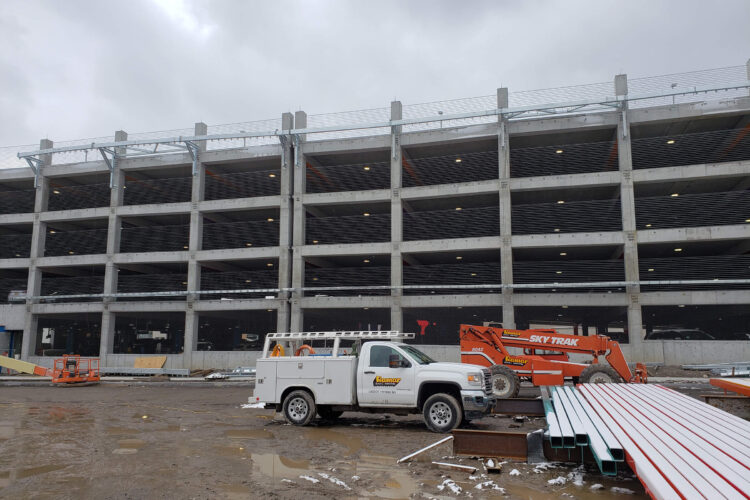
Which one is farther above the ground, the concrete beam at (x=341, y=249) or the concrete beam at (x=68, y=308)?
the concrete beam at (x=341, y=249)

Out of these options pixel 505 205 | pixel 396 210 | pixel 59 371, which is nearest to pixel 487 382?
pixel 505 205

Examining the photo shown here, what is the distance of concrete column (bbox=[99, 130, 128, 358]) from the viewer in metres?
40.1

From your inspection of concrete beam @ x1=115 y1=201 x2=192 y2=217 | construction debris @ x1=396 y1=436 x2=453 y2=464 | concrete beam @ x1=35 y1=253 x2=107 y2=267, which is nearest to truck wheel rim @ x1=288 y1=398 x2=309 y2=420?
construction debris @ x1=396 y1=436 x2=453 y2=464

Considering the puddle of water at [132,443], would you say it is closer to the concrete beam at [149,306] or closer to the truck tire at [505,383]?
the truck tire at [505,383]

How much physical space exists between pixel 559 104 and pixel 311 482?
2915 cm

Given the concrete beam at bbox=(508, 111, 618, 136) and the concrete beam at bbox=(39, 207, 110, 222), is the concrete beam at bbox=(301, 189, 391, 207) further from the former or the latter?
the concrete beam at bbox=(39, 207, 110, 222)

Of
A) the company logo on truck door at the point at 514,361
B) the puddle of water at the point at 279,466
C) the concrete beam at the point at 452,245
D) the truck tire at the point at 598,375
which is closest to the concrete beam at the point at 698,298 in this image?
the concrete beam at the point at 452,245

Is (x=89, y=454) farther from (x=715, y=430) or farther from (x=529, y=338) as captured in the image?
(x=529, y=338)

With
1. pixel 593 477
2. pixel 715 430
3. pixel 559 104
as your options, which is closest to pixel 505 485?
pixel 593 477

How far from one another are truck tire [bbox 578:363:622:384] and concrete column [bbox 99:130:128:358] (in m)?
33.9

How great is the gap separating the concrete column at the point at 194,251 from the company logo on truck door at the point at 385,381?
1092 inches

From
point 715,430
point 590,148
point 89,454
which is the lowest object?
point 89,454

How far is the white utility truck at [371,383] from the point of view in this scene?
12492 mm

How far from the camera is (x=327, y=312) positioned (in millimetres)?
40094
